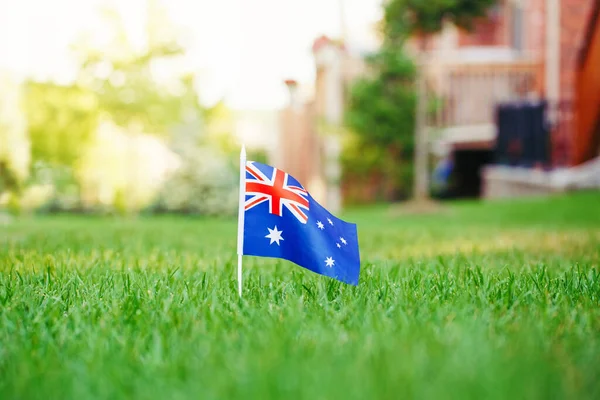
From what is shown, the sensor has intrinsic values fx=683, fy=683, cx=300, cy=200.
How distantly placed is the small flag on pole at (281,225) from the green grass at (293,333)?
0.17m

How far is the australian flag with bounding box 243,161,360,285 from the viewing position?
2848 millimetres

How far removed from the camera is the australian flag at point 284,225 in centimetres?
285

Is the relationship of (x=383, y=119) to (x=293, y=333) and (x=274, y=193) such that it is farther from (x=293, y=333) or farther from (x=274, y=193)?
(x=293, y=333)

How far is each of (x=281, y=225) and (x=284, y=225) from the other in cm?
1

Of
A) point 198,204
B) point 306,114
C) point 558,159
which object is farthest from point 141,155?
point 558,159

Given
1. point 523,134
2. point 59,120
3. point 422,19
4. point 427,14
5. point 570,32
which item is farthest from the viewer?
point 59,120

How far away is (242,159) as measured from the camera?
286 centimetres

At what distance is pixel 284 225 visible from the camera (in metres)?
2.89

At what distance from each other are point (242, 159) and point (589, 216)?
25.1 feet

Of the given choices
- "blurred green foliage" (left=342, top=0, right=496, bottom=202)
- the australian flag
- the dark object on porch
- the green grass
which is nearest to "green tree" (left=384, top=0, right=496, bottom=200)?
"blurred green foliage" (left=342, top=0, right=496, bottom=202)

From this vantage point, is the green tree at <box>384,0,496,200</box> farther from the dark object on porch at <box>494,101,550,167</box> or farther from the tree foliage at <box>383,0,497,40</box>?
the dark object on porch at <box>494,101,550,167</box>

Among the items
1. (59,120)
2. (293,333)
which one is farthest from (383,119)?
(293,333)

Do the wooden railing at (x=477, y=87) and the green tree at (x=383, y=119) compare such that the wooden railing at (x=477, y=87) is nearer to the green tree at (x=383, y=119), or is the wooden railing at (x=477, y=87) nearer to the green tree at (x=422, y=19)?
the green tree at (x=383, y=119)

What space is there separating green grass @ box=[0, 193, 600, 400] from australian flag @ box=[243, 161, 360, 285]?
18cm
